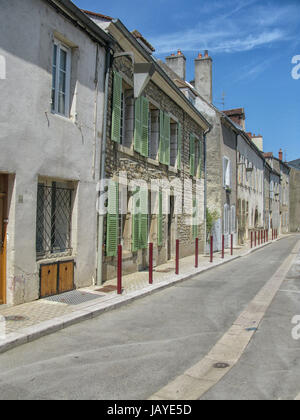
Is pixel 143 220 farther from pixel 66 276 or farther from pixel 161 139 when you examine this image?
pixel 66 276

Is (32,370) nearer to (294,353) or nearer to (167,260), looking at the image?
(294,353)

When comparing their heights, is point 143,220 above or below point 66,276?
above

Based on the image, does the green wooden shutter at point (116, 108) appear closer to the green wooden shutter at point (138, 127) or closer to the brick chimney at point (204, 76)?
the green wooden shutter at point (138, 127)

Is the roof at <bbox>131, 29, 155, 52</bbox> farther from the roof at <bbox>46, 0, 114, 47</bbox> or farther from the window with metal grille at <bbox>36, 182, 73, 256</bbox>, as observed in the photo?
the window with metal grille at <bbox>36, 182, 73, 256</bbox>

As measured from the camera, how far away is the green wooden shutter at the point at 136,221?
10.4m

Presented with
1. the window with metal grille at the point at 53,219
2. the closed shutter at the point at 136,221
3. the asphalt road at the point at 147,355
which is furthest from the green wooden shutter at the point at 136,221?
the asphalt road at the point at 147,355

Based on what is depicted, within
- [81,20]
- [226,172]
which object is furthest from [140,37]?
[226,172]

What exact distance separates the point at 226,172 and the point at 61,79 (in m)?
15.0

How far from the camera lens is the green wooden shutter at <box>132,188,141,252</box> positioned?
34.0 ft

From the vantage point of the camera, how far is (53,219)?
761 cm

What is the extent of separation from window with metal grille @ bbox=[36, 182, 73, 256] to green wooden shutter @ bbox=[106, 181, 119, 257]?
1148 mm

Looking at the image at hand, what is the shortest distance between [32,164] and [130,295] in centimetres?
292

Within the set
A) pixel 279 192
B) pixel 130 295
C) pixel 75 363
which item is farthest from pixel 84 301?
pixel 279 192

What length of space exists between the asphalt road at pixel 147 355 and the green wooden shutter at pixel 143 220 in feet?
11.9
